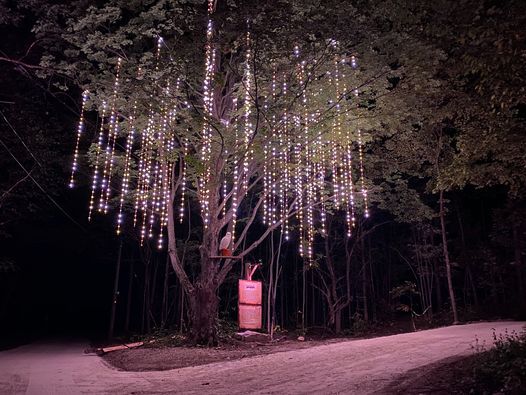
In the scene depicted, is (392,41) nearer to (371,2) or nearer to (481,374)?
(371,2)

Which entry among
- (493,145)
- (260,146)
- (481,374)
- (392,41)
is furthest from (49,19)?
(481,374)

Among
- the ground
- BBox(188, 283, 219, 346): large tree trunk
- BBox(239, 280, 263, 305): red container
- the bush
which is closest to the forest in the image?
BBox(188, 283, 219, 346): large tree trunk

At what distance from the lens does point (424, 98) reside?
985 centimetres

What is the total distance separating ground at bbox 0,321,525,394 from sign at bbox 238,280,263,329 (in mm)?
2167

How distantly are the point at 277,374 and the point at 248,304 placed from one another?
461 cm

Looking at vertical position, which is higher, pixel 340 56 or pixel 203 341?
pixel 340 56

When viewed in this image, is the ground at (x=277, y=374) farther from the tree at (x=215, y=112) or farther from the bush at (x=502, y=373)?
the tree at (x=215, y=112)

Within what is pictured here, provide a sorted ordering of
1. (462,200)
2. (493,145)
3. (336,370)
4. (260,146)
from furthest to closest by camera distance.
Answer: (462,200) < (260,146) < (493,145) < (336,370)

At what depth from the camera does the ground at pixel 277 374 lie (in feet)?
18.1

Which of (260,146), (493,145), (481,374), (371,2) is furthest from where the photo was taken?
(260,146)

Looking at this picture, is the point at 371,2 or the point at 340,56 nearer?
the point at 371,2

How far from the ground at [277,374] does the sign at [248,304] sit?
2167 mm

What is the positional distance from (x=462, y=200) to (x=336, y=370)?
67.1 ft

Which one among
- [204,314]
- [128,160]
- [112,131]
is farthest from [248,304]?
[112,131]
